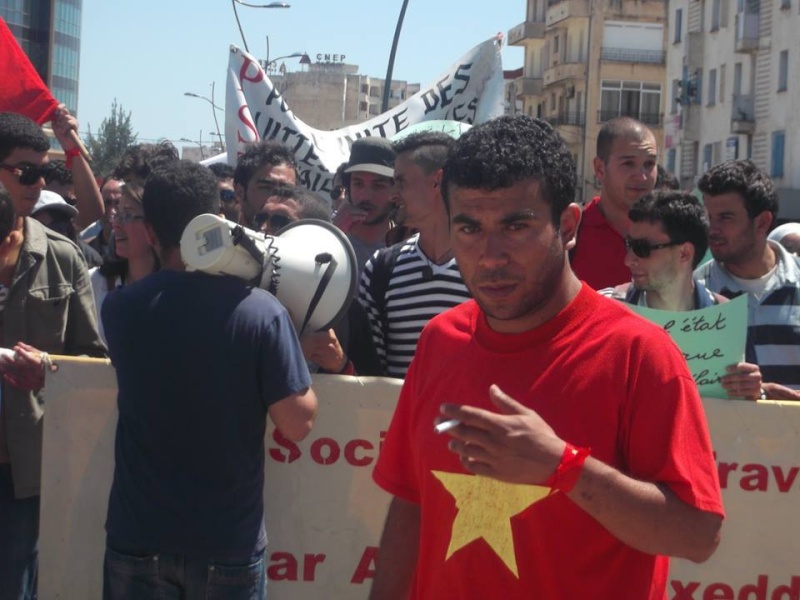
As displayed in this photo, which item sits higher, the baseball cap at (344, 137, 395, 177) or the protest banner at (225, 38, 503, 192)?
the protest banner at (225, 38, 503, 192)

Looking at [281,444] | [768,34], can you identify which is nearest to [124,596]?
[281,444]

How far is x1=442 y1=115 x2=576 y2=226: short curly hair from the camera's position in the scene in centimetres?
262

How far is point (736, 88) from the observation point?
160 ft

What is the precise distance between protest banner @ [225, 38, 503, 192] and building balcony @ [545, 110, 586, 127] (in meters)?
63.0

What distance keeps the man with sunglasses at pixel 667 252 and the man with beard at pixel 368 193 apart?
1.45 m

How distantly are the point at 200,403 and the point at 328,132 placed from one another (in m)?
5.20

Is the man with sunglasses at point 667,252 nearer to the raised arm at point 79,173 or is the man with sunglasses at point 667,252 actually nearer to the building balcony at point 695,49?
the raised arm at point 79,173

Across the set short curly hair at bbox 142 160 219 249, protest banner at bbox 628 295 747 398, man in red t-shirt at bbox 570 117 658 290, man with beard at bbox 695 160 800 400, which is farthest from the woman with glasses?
man with beard at bbox 695 160 800 400

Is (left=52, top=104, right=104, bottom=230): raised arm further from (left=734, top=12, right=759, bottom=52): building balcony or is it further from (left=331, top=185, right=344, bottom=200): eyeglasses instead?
(left=734, top=12, right=759, bottom=52): building balcony

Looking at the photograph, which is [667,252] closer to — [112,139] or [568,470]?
[568,470]

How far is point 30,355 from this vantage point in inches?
184

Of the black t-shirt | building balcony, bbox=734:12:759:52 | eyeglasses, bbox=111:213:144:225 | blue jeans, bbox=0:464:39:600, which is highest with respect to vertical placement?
building balcony, bbox=734:12:759:52

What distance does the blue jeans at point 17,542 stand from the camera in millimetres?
4750

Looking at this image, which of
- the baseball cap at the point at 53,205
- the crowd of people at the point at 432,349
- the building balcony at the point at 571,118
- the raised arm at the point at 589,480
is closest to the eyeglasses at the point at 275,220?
the crowd of people at the point at 432,349
